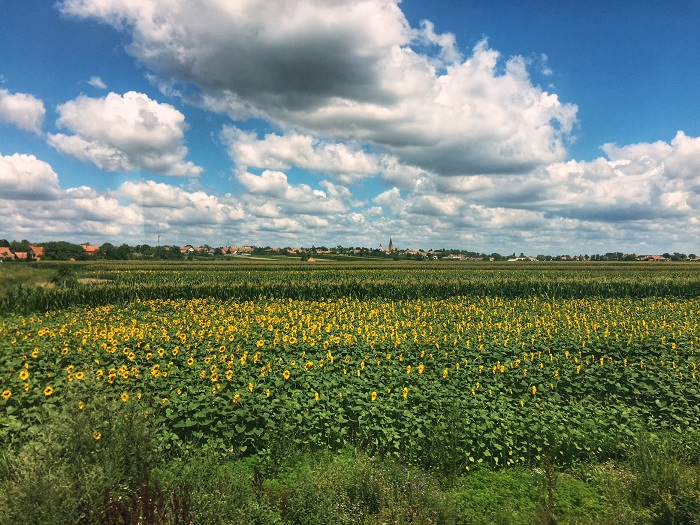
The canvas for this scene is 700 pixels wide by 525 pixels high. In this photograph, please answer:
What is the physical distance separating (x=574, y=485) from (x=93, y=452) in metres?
6.49

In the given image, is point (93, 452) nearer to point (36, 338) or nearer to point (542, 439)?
point (542, 439)

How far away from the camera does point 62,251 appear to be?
105000 millimetres

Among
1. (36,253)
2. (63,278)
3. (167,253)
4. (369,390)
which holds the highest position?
(167,253)

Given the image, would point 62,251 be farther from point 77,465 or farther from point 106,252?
point 77,465

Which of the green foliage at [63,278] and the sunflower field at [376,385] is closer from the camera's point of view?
the sunflower field at [376,385]

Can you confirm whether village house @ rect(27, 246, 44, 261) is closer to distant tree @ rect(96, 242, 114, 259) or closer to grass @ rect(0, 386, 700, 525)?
distant tree @ rect(96, 242, 114, 259)

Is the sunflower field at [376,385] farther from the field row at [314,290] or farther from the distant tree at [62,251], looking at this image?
the distant tree at [62,251]

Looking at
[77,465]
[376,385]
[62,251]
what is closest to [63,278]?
[376,385]

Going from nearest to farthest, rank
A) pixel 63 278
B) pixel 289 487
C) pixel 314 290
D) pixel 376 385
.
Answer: pixel 289 487 < pixel 376 385 < pixel 314 290 < pixel 63 278

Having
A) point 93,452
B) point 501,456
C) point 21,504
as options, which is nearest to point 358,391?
Answer: point 501,456

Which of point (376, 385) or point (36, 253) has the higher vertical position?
point (36, 253)

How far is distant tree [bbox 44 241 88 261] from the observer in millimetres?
101625

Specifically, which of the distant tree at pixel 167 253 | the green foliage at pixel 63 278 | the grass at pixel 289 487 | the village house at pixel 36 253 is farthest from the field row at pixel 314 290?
the distant tree at pixel 167 253

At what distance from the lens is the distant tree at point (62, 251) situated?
10162 centimetres
